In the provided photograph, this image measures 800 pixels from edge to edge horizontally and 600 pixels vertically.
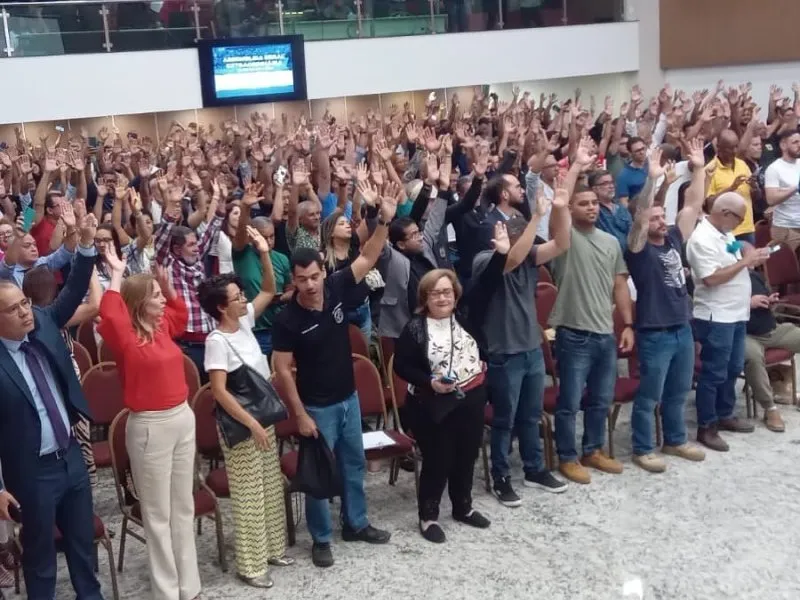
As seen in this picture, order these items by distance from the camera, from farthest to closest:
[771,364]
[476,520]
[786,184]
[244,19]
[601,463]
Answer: [244,19] < [786,184] < [771,364] < [601,463] < [476,520]

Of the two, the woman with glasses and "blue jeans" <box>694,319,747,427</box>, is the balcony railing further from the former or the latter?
"blue jeans" <box>694,319,747,427</box>

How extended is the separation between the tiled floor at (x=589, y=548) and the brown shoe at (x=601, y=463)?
0.22 feet

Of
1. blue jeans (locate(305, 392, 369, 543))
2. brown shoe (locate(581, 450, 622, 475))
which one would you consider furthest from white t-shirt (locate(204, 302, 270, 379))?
brown shoe (locate(581, 450, 622, 475))

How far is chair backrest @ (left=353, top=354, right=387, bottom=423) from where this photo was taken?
5059 mm

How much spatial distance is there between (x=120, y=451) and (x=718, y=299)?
11.0 feet

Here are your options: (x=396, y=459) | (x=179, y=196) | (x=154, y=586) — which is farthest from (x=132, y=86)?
(x=154, y=586)

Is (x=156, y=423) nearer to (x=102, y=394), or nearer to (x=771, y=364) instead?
(x=102, y=394)

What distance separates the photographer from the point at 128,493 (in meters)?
4.25

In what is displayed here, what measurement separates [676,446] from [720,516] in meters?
0.78

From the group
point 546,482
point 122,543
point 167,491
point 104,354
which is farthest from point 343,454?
point 104,354

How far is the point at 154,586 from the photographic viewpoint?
3938mm

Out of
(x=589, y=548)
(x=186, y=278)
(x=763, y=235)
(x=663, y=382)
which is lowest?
(x=589, y=548)

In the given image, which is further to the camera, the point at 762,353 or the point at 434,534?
the point at 762,353

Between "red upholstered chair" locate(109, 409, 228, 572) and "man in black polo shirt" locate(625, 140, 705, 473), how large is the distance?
2393 millimetres
